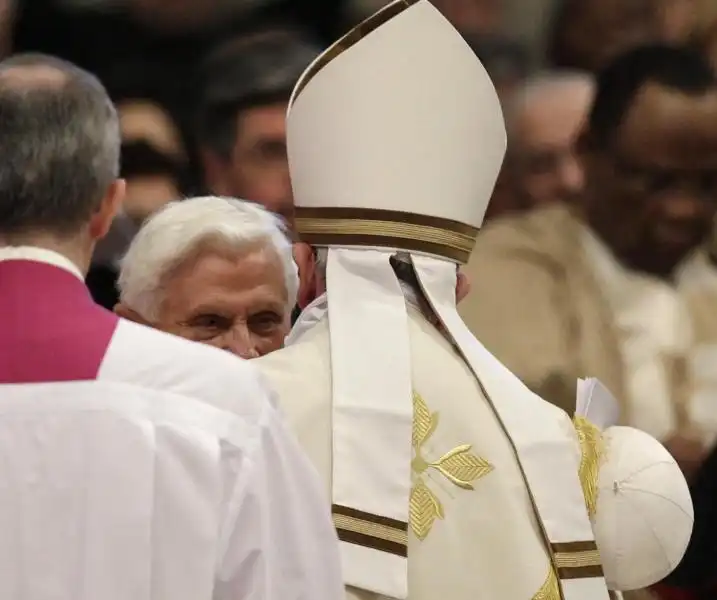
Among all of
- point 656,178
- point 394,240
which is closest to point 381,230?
point 394,240

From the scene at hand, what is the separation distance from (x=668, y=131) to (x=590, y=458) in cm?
345

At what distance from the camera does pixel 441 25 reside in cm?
281

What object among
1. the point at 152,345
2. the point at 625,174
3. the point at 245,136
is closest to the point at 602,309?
the point at 625,174

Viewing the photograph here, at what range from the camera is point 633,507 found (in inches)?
103

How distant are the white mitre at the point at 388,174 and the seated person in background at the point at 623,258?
2.62m

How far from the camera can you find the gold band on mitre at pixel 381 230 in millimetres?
2693

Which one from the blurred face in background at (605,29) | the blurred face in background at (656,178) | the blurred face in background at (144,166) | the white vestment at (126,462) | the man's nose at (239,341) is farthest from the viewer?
the blurred face in background at (605,29)

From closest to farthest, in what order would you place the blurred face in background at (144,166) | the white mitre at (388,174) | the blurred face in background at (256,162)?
the white mitre at (388,174)
the blurred face in background at (144,166)
the blurred face in background at (256,162)

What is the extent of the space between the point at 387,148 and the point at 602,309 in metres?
3.04

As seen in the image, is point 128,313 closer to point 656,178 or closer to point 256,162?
point 256,162

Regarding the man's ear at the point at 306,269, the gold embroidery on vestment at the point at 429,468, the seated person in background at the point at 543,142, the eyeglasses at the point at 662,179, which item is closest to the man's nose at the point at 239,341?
the man's ear at the point at 306,269

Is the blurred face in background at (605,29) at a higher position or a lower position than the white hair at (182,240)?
higher

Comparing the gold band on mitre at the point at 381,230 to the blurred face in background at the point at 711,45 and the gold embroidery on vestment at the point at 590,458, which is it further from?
the blurred face in background at the point at 711,45

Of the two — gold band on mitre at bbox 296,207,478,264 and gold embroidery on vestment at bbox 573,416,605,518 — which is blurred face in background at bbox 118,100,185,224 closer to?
A: gold band on mitre at bbox 296,207,478,264
